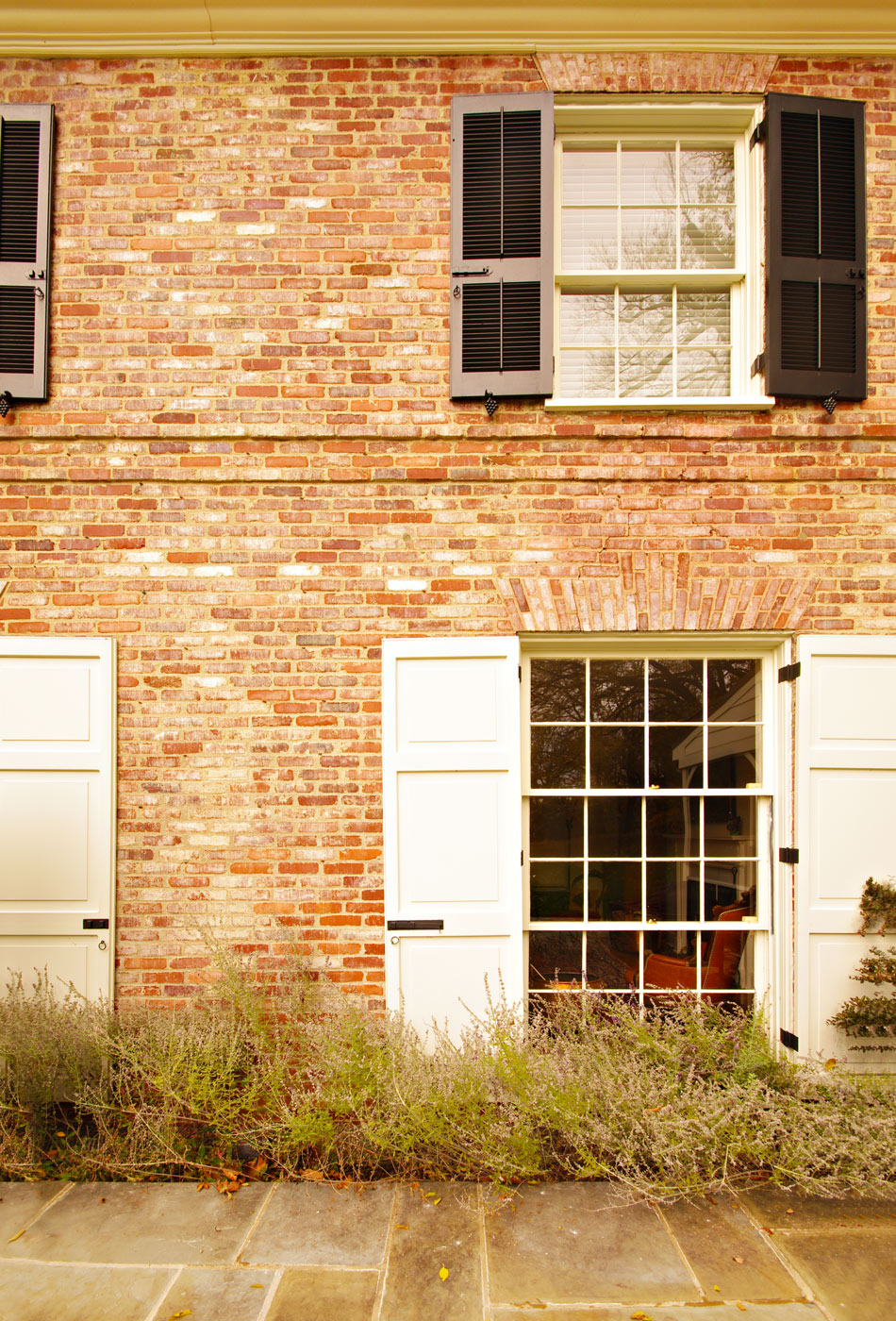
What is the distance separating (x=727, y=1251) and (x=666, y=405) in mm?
3781

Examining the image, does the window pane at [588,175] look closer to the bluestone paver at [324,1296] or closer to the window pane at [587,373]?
the window pane at [587,373]

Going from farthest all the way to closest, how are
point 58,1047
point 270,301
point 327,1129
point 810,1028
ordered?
point 270,301 < point 810,1028 < point 58,1047 < point 327,1129

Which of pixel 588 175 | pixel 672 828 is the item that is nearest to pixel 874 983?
pixel 672 828

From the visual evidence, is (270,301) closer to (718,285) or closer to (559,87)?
(559,87)

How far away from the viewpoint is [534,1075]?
11.0ft

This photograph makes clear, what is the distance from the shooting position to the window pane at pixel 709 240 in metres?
4.40

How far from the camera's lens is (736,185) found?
4.39 m

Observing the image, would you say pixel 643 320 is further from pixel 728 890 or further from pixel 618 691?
pixel 728 890

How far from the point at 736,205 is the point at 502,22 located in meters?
1.62

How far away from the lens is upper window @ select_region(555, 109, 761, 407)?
4367 millimetres

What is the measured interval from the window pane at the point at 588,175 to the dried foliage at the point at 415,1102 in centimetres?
443

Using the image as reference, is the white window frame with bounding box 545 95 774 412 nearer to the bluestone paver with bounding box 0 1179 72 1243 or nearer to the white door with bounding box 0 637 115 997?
the white door with bounding box 0 637 115 997

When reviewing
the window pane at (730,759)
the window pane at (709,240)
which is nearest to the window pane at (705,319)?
the window pane at (709,240)

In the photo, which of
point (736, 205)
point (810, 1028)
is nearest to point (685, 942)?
point (810, 1028)
